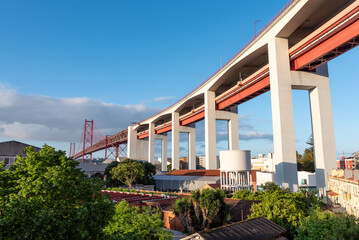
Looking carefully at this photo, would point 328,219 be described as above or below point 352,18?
below

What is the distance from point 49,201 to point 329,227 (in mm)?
18754

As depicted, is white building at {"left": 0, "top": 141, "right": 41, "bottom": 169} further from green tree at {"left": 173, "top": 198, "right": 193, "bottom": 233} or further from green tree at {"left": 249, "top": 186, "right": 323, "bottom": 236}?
green tree at {"left": 249, "top": 186, "right": 323, "bottom": 236}

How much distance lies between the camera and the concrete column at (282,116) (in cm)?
3644

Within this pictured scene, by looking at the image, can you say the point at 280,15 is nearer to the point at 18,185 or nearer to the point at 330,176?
the point at 330,176

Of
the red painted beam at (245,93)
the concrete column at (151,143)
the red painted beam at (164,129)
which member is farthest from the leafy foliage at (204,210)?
the concrete column at (151,143)

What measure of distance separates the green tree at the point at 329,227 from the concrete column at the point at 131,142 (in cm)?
9655

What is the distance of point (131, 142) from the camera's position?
11444 cm

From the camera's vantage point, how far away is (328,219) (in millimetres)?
19734

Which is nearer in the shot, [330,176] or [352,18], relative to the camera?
[352,18]

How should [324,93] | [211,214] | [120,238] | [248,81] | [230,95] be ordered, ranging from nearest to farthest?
[120,238], [211,214], [324,93], [248,81], [230,95]

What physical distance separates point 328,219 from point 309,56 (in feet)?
80.9

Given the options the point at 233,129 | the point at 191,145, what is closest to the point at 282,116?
the point at 233,129

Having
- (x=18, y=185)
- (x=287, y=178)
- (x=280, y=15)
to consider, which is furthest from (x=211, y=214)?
(x=280, y=15)

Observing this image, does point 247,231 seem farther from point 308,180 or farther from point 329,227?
point 308,180
